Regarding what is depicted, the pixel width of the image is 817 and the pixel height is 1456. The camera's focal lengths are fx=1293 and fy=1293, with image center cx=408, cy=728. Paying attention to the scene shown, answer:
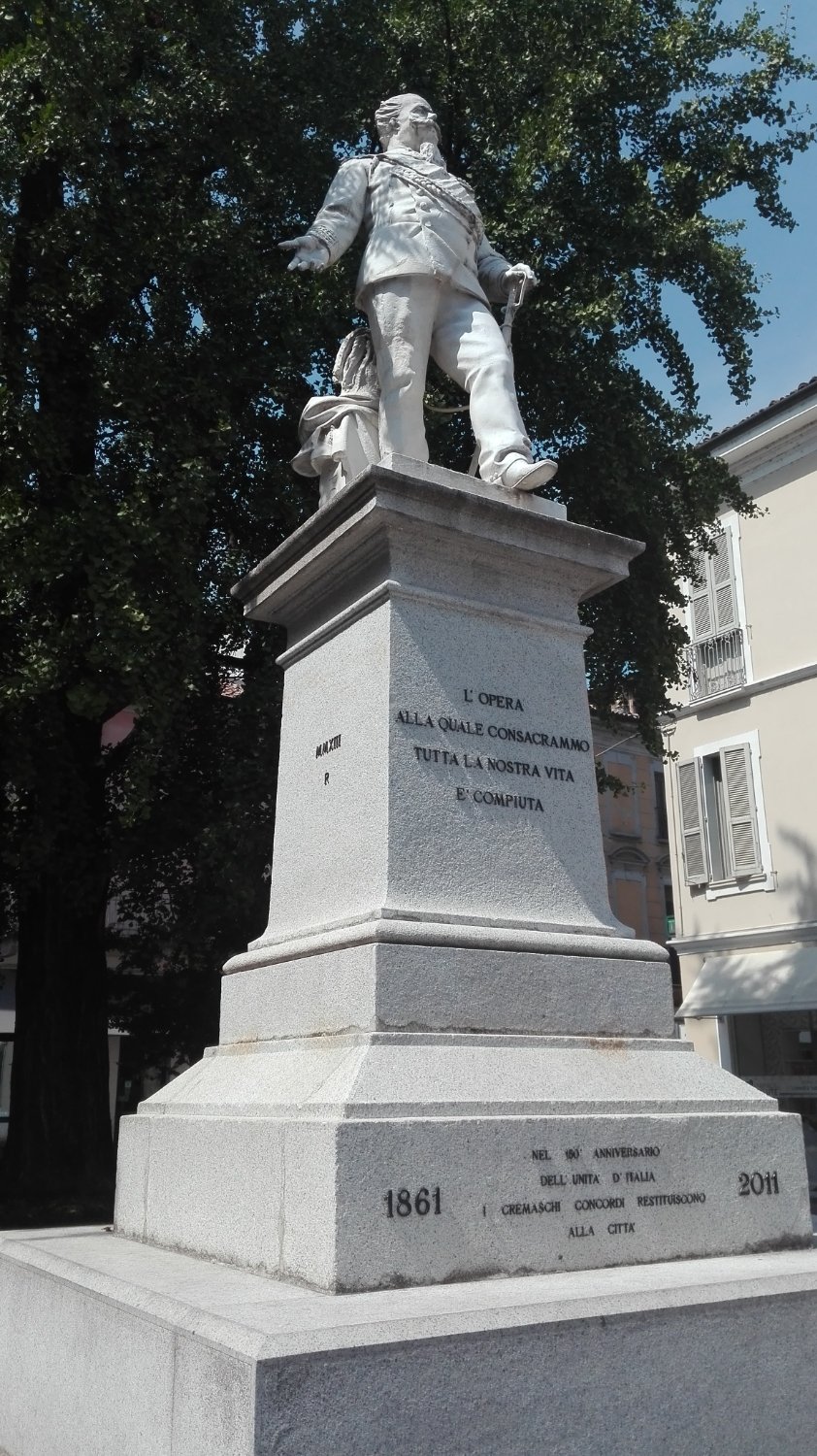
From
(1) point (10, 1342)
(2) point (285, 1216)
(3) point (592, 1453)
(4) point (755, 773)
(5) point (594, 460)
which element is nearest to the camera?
(3) point (592, 1453)

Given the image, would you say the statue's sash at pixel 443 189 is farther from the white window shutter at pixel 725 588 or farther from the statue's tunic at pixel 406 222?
the white window shutter at pixel 725 588

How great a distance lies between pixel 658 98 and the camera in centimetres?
1448

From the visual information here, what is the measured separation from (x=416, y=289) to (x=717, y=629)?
700 inches

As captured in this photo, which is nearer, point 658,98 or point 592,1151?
point 592,1151

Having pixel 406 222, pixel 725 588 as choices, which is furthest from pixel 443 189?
pixel 725 588

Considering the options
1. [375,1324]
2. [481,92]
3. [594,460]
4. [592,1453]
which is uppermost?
[481,92]

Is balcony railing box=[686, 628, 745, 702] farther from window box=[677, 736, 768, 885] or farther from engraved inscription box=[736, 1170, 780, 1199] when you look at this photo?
engraved inscription box=[736, 1170, 780, 1199]

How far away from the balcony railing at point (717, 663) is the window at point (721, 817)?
1115 mm

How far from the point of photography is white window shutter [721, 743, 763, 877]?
2147cm

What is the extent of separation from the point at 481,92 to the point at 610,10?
1.62 meters

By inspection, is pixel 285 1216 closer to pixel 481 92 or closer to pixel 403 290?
pixel 403 290

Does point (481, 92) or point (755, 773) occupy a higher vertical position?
point (481, 92)

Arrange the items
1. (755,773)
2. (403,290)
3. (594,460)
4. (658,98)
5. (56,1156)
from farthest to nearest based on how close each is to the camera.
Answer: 1. (755,773)
2. (658,98)
3. (594,460)
4. (56,1156)
5. (403,290)

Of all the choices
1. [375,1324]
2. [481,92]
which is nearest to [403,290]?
[375,1324]
